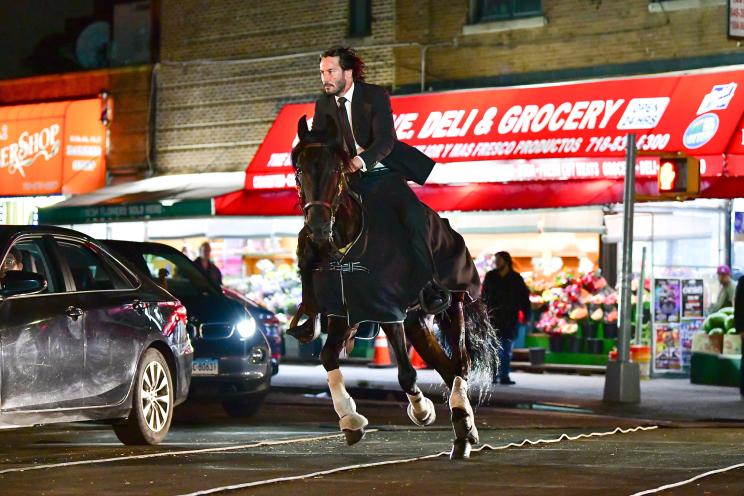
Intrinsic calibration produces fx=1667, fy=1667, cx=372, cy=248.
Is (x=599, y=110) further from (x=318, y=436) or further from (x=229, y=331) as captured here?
(x=318, y=436)

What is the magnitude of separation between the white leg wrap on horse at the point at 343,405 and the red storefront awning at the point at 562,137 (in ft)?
43.7

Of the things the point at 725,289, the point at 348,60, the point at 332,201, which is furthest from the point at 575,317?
the point at 332,201

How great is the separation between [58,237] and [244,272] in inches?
724

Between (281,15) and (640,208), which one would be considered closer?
(640,208)

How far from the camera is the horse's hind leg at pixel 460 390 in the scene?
10.8 m

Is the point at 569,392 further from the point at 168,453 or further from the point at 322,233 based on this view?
the point at 322,233

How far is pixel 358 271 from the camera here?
34.9 feet

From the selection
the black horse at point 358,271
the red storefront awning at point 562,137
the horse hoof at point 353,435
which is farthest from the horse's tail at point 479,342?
the red storefront awning at point 562,137

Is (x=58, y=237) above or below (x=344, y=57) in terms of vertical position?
below

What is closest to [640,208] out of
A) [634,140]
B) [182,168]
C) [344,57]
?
[634,140]

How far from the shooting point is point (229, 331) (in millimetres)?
15758

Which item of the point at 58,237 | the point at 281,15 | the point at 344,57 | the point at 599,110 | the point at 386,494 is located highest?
the point at 281,15

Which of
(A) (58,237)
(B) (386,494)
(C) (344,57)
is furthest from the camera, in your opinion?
(A) (58,237)

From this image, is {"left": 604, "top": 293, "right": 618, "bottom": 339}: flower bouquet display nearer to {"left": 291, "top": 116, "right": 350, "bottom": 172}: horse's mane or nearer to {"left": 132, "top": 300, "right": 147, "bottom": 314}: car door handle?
{"left": 132, "top": 300, "right": 147, "bottom": 314}: car door handle
